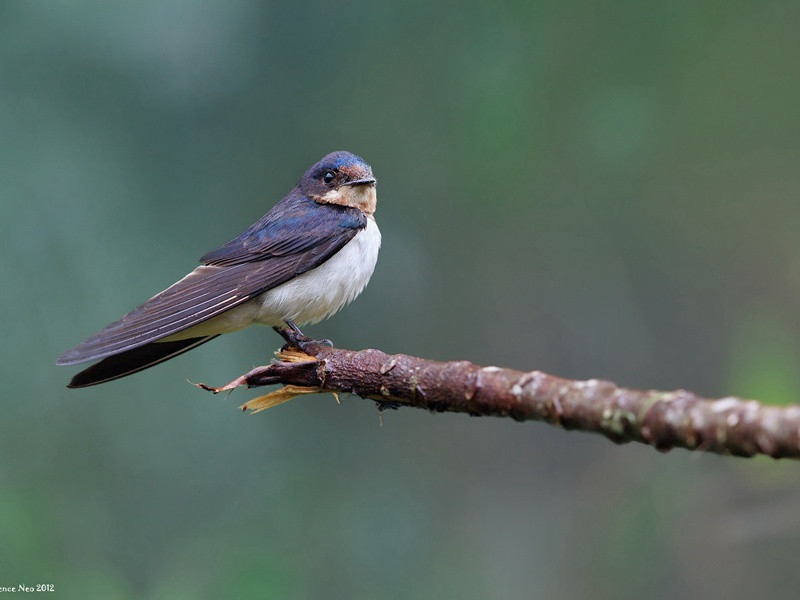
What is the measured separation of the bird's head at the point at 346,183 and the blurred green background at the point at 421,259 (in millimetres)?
331

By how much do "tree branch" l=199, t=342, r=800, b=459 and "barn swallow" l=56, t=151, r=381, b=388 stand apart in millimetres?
465

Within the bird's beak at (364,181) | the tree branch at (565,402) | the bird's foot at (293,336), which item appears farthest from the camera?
the bird's beak at (364,181)

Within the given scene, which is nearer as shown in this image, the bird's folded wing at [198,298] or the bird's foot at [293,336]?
the bird's folded wing at [198,298]

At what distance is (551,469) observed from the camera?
278 centimetres

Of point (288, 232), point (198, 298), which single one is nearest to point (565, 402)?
point (198, 298)

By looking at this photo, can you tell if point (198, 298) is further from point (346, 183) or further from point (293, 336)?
point (346, 183)

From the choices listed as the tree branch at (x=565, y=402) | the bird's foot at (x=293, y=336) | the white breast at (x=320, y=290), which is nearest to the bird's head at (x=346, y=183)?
the white breast at (x=320, y=290)

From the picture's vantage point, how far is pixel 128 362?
215cm

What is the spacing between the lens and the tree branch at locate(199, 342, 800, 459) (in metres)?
0.97

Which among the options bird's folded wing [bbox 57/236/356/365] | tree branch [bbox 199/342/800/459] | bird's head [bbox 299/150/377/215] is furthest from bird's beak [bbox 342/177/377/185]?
tree branch [bbox 199/342/800/459]

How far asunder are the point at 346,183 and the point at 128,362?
792 mm

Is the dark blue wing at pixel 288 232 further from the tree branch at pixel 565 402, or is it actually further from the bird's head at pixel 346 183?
the tree branch at pixel 565 402

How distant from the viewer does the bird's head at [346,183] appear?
99.7 inches

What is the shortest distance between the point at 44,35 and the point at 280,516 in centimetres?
163
